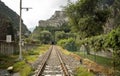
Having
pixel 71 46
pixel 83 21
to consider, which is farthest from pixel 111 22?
pixel 71 46

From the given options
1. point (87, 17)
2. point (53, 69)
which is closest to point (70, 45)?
point (87, 17)

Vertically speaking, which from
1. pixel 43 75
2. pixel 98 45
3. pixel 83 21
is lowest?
pixel 43 75

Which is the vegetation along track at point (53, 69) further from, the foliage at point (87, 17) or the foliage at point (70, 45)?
the foliage at point (70, 45)

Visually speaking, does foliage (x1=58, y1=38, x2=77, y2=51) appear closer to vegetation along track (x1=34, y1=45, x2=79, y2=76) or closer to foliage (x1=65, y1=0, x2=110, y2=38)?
foliage (x1=65, y1=0, x2=110, y2=38)

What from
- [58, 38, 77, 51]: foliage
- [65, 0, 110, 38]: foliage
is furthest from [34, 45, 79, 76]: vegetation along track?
[58, 38, 77, 51]: foliage

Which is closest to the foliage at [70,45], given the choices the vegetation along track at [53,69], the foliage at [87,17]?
the foliage at [87,17]

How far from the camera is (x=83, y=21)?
45750 mm

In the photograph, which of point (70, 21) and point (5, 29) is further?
point (5, 29)

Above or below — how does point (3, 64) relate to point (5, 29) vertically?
below

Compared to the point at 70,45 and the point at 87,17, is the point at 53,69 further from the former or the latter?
the point at 70,45

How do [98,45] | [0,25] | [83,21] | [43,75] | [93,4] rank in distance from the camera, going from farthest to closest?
1. [0,25]
2. [93,4]
3. [83,21]
4. [98,45]
5. [43,75]

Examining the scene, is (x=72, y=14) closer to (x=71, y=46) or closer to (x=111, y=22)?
(x=111, y=22)

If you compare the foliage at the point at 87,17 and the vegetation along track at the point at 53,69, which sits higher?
the foliage at the point at 87,17

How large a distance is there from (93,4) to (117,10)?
939 centimetres
